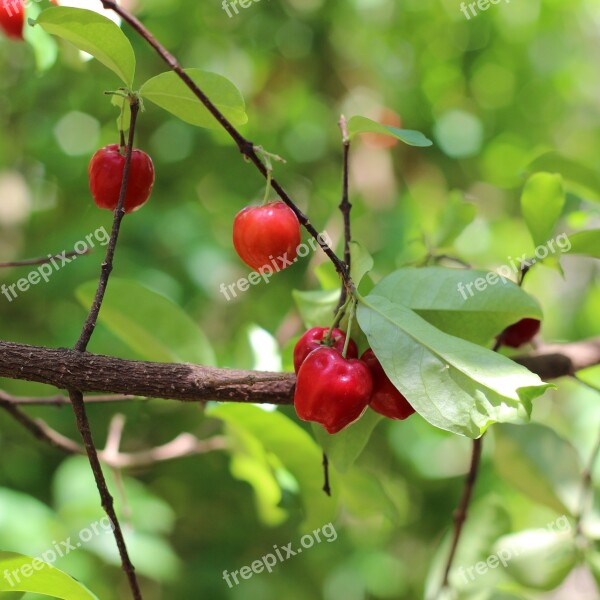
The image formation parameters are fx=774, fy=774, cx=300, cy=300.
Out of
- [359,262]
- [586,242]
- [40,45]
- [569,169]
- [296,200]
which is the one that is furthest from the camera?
[296,200]

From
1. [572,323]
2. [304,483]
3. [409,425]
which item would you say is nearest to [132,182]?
[304,483]

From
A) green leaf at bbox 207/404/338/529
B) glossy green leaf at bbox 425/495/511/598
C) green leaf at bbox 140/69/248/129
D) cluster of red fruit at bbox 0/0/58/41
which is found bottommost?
glossy green leaf at bbox 425/495/511/598

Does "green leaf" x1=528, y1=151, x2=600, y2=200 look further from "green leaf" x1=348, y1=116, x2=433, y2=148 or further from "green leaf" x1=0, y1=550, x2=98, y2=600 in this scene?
"green leaf" x1=0, y1=550, x2=98, y2=600

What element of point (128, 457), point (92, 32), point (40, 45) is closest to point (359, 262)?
point (92, 32)

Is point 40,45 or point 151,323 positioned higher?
point 40,45

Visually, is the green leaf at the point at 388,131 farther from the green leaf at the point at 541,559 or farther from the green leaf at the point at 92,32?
the green leaf at the point at 541,559

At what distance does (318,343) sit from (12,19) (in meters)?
0.62

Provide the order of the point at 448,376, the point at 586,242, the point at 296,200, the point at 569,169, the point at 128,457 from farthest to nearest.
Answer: the point at 296,200 < the point at 128,457 < the point at 569,169 < the point at 586,242 < the point at 448,376

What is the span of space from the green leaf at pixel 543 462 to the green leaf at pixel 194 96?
1.98 ft

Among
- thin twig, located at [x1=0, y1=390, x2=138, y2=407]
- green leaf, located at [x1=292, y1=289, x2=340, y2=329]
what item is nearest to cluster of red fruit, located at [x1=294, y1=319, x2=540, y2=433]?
green leaf, located at [x1=292, y1=289, x2=340, y2=329]

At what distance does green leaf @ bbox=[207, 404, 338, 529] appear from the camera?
2.99 ft

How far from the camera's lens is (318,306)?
0.86 m

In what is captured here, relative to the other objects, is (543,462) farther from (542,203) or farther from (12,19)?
(12,19)

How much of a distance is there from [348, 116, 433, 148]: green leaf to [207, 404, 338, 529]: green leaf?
345mm
